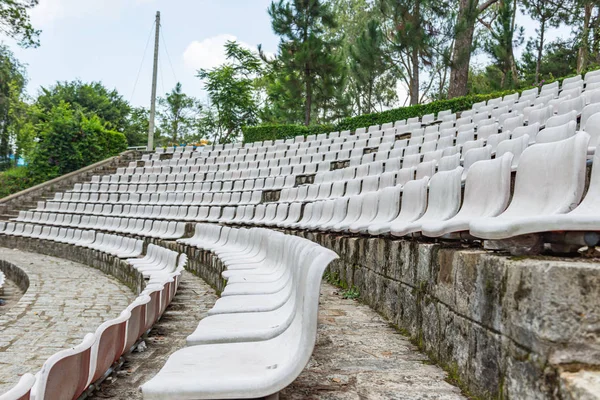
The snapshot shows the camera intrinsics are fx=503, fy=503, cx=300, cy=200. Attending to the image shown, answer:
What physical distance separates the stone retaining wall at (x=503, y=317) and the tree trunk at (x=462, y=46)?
13884 mm

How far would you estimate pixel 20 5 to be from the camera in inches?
714

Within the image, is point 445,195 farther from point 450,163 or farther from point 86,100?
point 86,100

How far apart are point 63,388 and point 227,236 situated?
171 inches

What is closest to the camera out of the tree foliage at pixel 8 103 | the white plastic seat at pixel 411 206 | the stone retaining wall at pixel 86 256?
the white plastic seat at pixel 411 206

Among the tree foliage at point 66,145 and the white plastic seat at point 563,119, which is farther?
the tree foliage at point 66,145

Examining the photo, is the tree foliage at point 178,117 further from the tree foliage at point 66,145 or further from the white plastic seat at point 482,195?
the white plastic seat at point 482,195

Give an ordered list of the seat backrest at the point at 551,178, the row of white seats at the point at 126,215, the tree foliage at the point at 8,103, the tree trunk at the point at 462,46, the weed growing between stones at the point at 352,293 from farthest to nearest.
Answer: the tree foliage at the point at 8,103 → the tree trunk at the point at 462,46 → the row of white seats at the point at 126,215 → the weed growing between stones at the point at 352,293 → the seat backrest at the point at 551,178

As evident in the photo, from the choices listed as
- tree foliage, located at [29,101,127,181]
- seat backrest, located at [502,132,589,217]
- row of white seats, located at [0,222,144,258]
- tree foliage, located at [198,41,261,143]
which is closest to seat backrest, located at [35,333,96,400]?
seat backrest, located at [502,132,589,217]

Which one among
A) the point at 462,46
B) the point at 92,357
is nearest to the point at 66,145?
the point at 462,46

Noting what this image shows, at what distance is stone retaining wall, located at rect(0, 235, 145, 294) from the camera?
627 centimetres

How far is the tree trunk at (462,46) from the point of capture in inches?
576

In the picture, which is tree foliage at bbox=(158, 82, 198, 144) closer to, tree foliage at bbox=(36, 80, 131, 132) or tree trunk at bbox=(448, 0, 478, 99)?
tree foliage at bbox=(36, 80, 131, 132)

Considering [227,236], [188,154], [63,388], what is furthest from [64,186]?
[63,388]

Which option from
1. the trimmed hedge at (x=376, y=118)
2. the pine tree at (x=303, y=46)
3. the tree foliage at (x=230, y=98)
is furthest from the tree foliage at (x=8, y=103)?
the trimmed hedge at (x=376, y=118)
